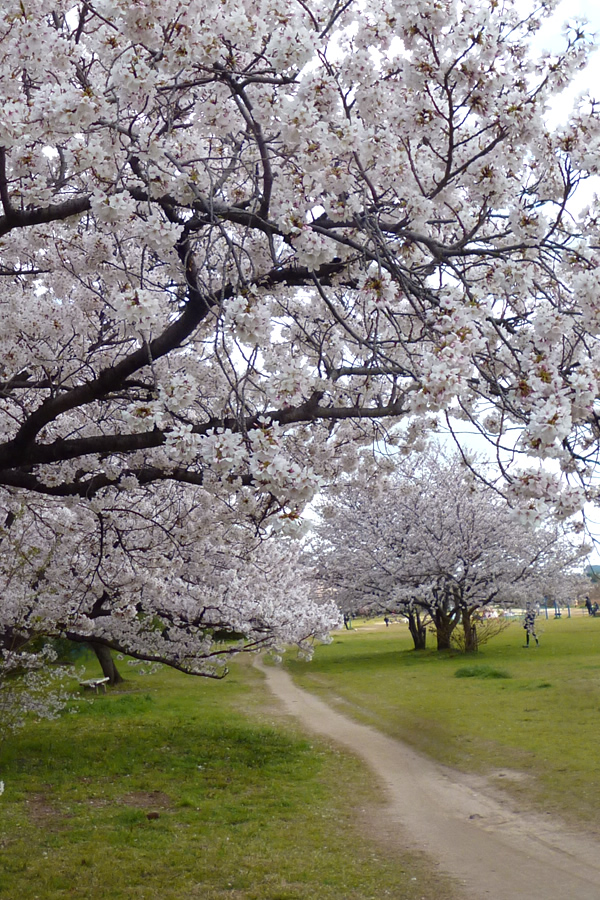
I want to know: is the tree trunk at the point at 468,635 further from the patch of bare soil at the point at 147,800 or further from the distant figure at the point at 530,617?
the patch of bare soil at the point at 147,800

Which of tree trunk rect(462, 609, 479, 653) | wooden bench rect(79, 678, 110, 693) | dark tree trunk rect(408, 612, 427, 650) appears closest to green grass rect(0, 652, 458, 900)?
wooden bench rect(79, 678, 110, 693)

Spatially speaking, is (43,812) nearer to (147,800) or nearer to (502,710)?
(147,800)

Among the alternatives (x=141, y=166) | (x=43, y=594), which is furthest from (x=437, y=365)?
(x=43, y=594)

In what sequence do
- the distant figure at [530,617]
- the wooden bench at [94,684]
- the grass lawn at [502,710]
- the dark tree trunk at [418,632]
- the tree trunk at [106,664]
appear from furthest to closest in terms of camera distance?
the dark tree trunk at [418,632] < the distant figure at [530,617] < the tree trunk at [106,664] < the wooden bench at [94,684] < the grass lawn at [502,710]

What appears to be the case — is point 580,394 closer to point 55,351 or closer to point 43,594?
point 55,351

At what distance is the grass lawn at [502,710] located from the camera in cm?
877

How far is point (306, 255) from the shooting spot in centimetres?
389

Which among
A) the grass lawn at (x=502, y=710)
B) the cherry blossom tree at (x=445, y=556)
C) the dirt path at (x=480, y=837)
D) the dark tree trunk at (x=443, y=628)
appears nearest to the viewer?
the dirt path at (x=480, y=837)

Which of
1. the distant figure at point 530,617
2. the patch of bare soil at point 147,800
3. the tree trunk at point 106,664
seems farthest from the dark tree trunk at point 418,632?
the patch of bare soil at point 147,800

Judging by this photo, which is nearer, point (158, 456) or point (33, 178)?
point (33, 178)

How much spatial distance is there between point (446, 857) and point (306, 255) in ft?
17.7

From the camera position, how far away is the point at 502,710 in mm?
13195

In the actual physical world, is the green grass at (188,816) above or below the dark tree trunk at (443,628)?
below

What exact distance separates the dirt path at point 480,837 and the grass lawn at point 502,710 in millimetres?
413
